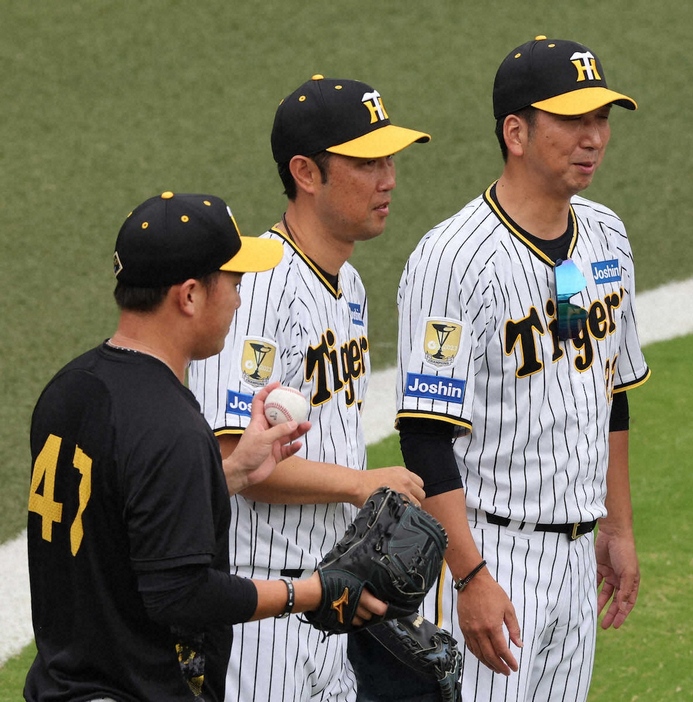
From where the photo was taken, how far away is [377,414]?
7094 mm

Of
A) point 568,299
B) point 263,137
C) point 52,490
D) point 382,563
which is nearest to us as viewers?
point 52,490

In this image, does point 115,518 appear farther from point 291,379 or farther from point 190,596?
point 291,379

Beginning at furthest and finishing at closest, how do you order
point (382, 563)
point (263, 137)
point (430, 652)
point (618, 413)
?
point (263, 137) < point (618, 413) < point (430, 652) < point (382, 563)

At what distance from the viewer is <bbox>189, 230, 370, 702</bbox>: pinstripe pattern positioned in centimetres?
302

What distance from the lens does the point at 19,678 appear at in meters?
4.72

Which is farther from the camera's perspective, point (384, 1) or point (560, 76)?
point (384, 1)

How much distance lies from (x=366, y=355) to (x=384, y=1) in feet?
33.5

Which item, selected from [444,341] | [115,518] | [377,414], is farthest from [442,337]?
[377,414]

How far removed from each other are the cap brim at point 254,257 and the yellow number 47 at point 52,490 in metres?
0.45

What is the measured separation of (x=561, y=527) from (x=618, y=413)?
1.65 feet

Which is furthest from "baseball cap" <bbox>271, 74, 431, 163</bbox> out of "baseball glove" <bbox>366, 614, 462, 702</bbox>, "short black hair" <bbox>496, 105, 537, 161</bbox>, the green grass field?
the green grass field

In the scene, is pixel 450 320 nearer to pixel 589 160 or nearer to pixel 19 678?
pixel 589 160

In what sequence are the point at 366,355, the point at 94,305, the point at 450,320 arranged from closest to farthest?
the point at 450,320 < the point at 366,355 < the point at 94,305

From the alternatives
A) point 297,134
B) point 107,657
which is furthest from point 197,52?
point 107,657
